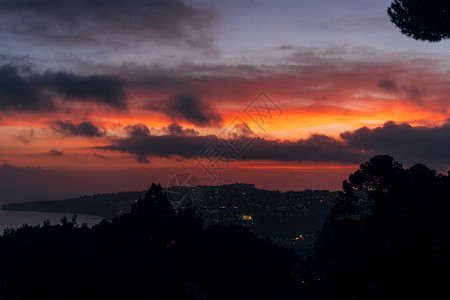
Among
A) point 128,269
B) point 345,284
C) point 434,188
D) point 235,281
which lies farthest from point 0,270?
point 434,188

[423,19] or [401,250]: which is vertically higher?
[423,19]

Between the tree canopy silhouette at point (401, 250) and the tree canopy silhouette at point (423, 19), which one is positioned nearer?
the tree canopy silhouette at point (401, 250)

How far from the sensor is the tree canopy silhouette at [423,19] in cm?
2878

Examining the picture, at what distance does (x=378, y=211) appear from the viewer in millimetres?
26531

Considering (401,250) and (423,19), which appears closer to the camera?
(401,250)

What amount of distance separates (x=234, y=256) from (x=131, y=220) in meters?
14.4

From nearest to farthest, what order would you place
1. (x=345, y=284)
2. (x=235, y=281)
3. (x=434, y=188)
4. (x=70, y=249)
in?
(x=345, y=284), (x=434, y=188), (x=70, y=249), (x=235, y=281)

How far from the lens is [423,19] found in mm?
29328

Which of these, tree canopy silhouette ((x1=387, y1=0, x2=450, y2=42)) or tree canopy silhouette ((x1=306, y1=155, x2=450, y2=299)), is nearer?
tree canopy silhouette ((x1=306, y1=155, x2=450, y2=299))

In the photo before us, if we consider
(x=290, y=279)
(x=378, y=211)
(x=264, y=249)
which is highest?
(x=378, y=211)

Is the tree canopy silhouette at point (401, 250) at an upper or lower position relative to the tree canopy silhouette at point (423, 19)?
lower

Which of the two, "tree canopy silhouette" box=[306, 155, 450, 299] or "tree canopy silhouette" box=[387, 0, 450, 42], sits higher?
"tree canopy silhouette" box=[387, 0, 450, 42]

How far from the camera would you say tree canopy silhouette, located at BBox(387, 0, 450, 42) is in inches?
1133

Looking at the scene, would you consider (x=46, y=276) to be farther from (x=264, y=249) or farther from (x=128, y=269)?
(x=264, y=249)
